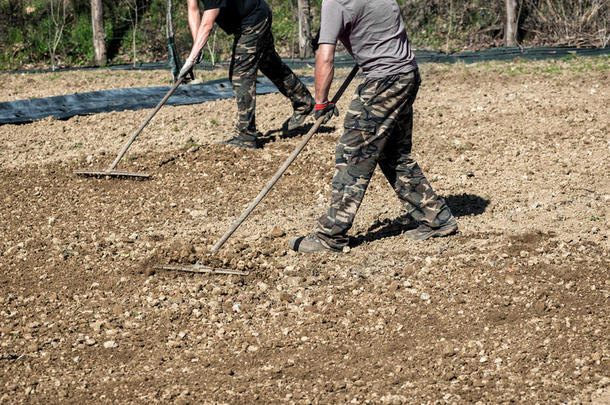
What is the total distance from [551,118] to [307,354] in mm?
4775

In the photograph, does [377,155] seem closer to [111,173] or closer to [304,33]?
[111,173]

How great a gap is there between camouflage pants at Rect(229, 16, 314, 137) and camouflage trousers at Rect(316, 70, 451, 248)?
2.44 m

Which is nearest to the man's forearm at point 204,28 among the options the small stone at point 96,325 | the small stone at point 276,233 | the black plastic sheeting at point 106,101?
the small stone at point 276,233

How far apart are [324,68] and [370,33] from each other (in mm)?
334

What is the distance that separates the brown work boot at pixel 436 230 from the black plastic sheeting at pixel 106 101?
500 centimetres

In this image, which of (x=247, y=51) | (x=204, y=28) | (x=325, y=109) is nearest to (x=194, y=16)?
(x=204, y=28)

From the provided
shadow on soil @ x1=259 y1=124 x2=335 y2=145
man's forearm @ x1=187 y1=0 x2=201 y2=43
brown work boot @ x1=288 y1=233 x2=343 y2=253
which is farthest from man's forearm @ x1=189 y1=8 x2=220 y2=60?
brown work boot @ x1=288 y1=233 x2=343 y2=253

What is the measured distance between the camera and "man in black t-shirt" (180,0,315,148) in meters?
5.94

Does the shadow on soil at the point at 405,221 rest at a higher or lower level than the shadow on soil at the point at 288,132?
higher

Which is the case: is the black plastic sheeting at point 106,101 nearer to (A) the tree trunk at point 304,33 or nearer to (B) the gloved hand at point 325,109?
(A) the tree trunk at point 304,33

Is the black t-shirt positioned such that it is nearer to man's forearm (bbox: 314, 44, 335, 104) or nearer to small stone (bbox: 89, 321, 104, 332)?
man's forearm (bbox: 314, 44, 335, 104)

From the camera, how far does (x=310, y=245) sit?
14.1 feet

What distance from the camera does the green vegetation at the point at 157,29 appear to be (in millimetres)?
14328

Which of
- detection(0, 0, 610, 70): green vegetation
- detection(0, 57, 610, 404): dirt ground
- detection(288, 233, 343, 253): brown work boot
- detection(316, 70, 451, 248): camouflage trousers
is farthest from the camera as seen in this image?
detection(0, 0, 610, 70): green vegetation
